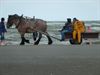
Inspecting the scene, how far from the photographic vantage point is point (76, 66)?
1225cm

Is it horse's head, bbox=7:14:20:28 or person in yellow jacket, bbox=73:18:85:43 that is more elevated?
horse's head, bbox=7:14:20:28

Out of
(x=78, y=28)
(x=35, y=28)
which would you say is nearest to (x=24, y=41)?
(x=35, y=28)

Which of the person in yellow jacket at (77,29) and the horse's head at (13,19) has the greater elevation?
the horse's head at (13,19)

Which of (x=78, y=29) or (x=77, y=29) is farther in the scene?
(x=78, y=29)

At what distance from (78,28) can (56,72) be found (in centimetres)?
1594

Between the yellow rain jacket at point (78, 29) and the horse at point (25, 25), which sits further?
the horse at point (25, 25)

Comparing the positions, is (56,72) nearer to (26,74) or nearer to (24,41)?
(26,74)

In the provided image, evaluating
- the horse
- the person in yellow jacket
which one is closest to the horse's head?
the horse

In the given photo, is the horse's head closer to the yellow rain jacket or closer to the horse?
the horse

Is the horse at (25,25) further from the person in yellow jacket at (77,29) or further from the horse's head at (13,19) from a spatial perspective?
the person in yellow jacket at (77,29)

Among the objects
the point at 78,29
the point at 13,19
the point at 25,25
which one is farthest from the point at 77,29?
the point at 13,19

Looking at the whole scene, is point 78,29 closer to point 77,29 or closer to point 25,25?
point 77,29

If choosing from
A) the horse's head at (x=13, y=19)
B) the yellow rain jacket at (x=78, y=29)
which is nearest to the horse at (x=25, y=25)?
the horse's head at (x=13, y=19)

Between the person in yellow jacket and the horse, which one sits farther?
the horse
